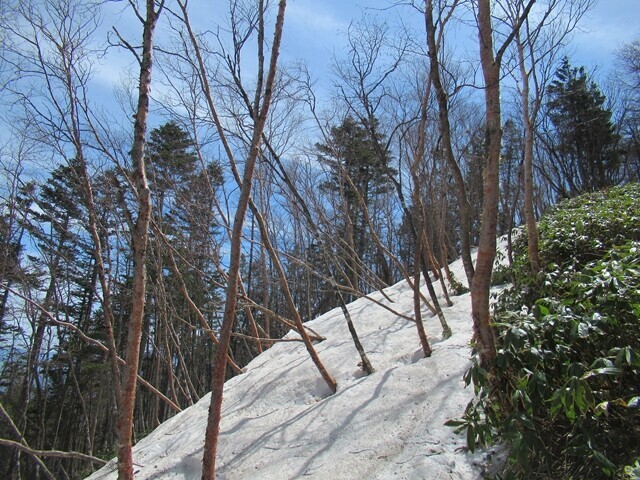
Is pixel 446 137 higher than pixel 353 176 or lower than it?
lower

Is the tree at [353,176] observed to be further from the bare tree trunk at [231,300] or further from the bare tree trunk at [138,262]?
the bare tree trunk at [138,262]

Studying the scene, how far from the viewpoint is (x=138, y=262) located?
3.27 m

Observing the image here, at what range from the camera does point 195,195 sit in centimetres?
905

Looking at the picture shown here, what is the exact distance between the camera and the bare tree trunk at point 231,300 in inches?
130

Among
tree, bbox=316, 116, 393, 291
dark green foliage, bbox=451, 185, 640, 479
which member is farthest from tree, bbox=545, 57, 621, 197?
dark green foliage, bbox=451, 185, 640, 479

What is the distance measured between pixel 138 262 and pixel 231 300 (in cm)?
85

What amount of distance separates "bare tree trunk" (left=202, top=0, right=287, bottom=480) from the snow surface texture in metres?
0.50

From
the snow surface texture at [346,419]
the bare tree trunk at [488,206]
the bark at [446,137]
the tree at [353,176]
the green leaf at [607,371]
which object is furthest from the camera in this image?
Answer: the tree at [353,176]

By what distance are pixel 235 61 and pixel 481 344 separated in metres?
4.42

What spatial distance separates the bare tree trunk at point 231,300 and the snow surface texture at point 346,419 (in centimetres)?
50

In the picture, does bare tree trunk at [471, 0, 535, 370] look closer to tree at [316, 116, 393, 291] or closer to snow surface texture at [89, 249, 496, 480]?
snow surface texture at [89, 249, 496, 480]

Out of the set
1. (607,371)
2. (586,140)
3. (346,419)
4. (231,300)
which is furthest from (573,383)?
(586,140)

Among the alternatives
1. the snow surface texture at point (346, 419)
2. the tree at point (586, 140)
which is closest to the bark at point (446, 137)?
the snow surface texture at point (346, 419)

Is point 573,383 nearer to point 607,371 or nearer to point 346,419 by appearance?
point 607,371
